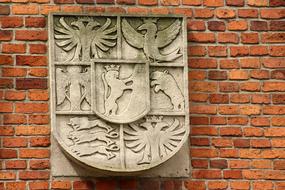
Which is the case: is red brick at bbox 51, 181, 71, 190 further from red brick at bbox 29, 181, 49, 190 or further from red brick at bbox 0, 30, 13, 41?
red brick at bbox 0, 30, 13, 41

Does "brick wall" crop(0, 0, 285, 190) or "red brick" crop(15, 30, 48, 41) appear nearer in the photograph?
"brick wall" crop(0, 0, 285, 190)

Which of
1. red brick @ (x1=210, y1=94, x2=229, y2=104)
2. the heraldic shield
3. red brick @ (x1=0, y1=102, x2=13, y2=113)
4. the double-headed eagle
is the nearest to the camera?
the heraldic shield

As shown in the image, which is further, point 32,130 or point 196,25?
point 196,25

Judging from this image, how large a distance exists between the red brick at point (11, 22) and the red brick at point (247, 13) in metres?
1.36

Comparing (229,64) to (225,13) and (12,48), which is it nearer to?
(225,13)

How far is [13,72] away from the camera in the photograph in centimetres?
629

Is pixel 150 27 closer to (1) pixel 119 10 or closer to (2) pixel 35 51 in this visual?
(1) pixel 119 10

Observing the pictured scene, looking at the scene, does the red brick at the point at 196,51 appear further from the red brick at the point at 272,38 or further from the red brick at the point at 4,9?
the red brick at the point at 4,9

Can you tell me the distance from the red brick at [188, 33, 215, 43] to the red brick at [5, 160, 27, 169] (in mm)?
1282

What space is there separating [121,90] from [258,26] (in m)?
1.00

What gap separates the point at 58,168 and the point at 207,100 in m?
1.00

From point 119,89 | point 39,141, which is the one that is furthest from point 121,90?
point 39,141

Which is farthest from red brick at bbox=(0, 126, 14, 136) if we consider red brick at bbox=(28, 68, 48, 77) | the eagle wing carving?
the eagle wing carving

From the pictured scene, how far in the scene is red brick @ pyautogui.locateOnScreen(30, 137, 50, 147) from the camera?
621cm
